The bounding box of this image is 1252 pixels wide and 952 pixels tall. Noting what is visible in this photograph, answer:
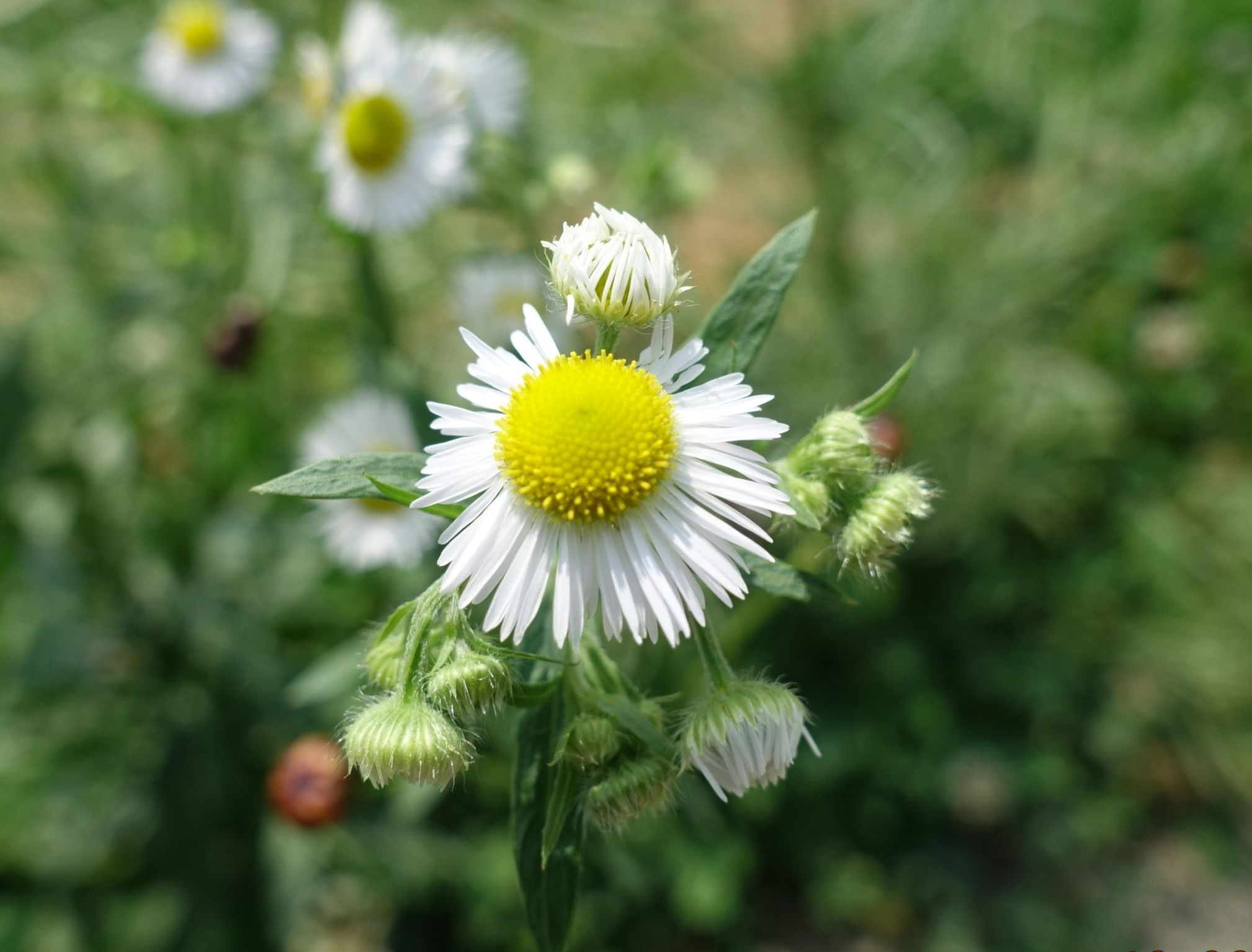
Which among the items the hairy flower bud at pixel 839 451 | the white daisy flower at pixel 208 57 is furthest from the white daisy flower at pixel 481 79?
the hairy flower bud at pixel 839 451

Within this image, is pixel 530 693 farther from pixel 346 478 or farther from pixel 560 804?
pixel 346 478

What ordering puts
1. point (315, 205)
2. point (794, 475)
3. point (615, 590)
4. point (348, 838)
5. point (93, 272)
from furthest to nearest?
point (93, 272) → point (348, 838) → point (315, 205) → point (794, 475) → point (615, 590)

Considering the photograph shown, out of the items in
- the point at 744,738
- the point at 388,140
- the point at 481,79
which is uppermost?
the point at 481,79

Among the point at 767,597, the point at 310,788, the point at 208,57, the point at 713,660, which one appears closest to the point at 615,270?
the point at 713,660

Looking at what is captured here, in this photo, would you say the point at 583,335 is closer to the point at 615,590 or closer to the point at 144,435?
the point at 615,590

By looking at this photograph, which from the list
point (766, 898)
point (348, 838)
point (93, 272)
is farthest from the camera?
point (93, 272)

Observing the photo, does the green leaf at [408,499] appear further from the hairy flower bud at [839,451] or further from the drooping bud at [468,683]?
the hairy flower bud at [839,451]

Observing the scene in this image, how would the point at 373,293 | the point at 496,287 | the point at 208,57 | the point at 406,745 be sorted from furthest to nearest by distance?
the point at 208,57 < the point at 496,287 < the point at 373,293 < the point at 406,745

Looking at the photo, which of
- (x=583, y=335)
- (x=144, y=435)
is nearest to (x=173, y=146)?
(x=144, y=435)
